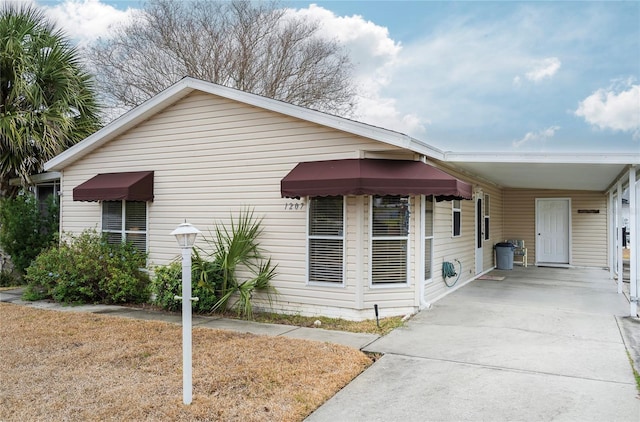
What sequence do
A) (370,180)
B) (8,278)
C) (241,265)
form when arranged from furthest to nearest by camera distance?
(8,278) < (241,265) < (370,180)

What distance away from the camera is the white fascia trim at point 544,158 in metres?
7.34

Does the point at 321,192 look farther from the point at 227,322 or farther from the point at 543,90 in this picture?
the point at 543,90

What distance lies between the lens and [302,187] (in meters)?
6.98

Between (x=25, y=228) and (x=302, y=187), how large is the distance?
8.05 metres

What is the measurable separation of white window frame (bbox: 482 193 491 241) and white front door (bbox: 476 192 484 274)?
34 centimetres

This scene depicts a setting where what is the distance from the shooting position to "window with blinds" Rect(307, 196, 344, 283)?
7.43 metres

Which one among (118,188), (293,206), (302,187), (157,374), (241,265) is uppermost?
(118,188)

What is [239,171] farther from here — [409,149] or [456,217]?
[456,217]

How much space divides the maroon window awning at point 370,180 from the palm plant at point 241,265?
1.20 metres

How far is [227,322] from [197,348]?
5.36ft

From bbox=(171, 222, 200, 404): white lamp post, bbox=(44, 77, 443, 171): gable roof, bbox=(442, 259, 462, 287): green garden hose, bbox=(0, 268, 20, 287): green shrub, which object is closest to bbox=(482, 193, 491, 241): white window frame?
bbox=(442, 259, 462, 287): green garden hose

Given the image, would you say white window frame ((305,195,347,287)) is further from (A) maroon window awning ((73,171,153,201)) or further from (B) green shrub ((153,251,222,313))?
(A) maroon window awning ((73,171,153,201))

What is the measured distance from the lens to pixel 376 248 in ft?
24.4

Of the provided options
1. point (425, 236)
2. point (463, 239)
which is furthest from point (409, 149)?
point (463, 239)
